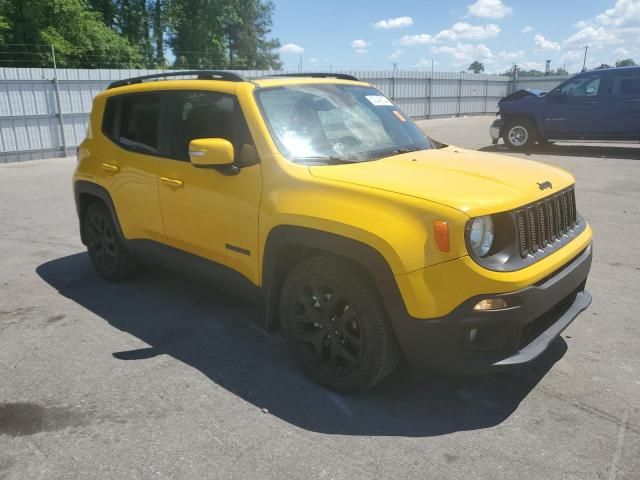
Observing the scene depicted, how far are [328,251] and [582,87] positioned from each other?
12875 mm

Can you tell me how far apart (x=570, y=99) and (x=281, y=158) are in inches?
491

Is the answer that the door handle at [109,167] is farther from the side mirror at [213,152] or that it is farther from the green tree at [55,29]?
the green tree at [55,29]

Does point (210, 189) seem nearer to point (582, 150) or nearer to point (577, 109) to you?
point (577, 109)

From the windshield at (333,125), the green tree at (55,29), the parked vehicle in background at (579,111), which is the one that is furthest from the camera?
the green tree at (55,29)

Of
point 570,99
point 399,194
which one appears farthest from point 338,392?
point 570,99

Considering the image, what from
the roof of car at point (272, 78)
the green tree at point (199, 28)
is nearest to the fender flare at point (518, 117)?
the roof of car at point (272, 78)

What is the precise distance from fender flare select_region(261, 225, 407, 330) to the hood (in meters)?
0.33

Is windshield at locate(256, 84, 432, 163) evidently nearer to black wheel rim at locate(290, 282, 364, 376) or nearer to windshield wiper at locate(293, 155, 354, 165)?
windshield wiper at locate(293, 155, 354, 165)

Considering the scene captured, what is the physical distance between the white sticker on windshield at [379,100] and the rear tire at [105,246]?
247cm

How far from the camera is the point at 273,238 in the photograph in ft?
10.8

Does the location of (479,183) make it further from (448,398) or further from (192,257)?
(192,257)

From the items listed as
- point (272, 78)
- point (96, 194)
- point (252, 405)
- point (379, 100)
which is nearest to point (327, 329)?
point (252, 405)

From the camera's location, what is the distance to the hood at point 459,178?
276 centimetres

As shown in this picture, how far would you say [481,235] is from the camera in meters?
2.71
